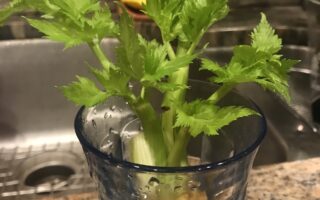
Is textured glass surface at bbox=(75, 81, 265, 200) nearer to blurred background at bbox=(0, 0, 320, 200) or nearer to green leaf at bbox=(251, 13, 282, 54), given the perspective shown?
green leaf at bbox=(251, 13, 282, 54)

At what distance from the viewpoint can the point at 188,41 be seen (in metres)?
0.48

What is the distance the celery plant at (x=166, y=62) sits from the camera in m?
0.44

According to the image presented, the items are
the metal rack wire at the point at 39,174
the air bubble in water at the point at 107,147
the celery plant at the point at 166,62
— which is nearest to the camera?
the celery plant at the point at 166,62

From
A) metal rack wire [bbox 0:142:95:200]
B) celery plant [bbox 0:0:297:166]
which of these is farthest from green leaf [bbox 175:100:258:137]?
metal rack wire [bbox 0:142:95:200]

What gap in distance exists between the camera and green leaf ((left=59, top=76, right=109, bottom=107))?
17.5 inches

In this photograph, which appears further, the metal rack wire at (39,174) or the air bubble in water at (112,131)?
the metal rack wire at (39,174)

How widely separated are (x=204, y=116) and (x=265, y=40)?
98 millimetres

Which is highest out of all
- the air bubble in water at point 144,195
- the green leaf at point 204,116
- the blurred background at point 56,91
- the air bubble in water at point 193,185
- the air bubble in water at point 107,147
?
the green leaf at point 204,116

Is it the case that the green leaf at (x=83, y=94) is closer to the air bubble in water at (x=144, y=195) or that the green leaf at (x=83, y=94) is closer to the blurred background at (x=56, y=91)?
the air bubble in water at (x=144, y=195)

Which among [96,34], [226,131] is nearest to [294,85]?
[226,131]

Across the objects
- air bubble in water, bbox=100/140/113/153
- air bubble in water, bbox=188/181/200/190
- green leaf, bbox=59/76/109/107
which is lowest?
air bubble in water, bbox=100/140/113/153

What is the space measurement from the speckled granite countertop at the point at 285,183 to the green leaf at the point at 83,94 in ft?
0.60

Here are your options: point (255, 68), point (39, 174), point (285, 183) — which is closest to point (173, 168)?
point (255, 68)

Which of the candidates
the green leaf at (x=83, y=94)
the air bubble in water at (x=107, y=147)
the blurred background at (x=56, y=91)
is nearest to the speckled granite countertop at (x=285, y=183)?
the air bubble in water at (x=107, y=147)
